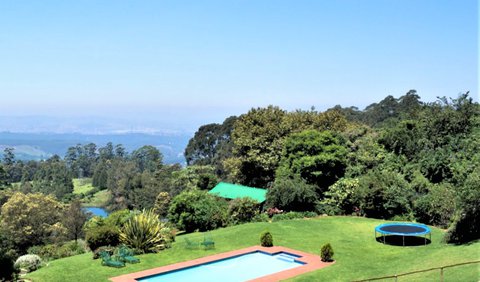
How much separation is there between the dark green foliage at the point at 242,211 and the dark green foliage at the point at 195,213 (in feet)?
3.11

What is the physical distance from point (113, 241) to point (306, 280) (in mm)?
9576

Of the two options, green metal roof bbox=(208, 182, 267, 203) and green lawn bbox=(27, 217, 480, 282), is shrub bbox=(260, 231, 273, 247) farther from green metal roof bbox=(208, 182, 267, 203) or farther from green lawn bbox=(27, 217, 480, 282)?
green metal roof bbox=(208, 182, 267, 203)

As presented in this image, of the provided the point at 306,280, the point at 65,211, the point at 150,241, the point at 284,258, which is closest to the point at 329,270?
the point at 306,280

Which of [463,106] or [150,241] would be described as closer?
[150,241]

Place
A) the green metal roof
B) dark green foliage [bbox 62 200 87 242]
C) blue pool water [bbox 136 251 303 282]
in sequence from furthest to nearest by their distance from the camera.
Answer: dark green foliage [bbox 62 200 87 242] < the green metal roof < blue pool water [bbox 136 251 303 282]

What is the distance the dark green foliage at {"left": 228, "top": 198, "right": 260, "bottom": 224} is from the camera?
28.5 metres

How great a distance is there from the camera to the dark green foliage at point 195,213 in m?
26.9

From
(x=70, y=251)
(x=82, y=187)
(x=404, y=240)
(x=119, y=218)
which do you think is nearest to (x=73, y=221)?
(x=70, y=251)

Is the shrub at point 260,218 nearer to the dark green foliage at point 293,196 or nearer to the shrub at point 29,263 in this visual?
the dark green foliage at point 293,196

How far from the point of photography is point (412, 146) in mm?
33906

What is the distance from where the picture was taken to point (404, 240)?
71.5 ft

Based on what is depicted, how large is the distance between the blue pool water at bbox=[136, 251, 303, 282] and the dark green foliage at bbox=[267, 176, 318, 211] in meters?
9.29

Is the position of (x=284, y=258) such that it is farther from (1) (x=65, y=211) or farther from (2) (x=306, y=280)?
(1) (x=65, y=211)

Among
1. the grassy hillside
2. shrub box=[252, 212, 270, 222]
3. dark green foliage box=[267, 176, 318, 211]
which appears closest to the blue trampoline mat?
dark green foliage box=[267, 176, 318, 211]
